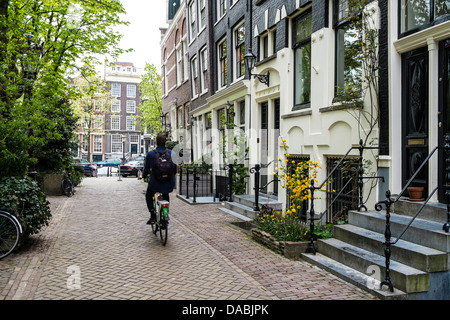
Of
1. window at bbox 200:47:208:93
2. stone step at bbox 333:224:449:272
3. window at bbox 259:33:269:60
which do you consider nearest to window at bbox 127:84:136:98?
window at bbox 200:47:208:93

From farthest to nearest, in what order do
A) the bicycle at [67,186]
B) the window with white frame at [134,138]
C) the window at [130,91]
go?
the window with white frame at [134,138] → the window at [130,91] → the bicycle at [67,186]

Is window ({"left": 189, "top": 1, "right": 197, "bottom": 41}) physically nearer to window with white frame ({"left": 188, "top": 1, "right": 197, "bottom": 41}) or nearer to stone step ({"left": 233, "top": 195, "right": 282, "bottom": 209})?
window with white frame ({"left": 188, "top": 1, "right": 197, "bottom": 41})

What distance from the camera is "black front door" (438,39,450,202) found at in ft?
19.0

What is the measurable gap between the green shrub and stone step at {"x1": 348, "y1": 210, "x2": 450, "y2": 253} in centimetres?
537

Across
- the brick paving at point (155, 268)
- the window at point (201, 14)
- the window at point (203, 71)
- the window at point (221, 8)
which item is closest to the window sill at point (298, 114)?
the brick paving at point (155, 268)

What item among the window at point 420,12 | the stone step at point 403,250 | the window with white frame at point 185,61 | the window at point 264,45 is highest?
the window with white frame at point 185,61

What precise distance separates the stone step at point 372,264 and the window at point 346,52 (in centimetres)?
307

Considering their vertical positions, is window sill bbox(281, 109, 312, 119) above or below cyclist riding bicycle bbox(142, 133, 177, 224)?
above

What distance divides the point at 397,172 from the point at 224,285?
11.9 feet

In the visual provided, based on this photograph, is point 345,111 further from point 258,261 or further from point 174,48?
point 174,48

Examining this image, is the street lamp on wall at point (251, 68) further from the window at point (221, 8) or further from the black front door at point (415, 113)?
the window at point (221, 8)

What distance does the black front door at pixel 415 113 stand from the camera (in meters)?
6.23

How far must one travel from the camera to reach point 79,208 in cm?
1220

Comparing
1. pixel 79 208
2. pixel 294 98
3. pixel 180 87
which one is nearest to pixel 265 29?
pixel 294 98
